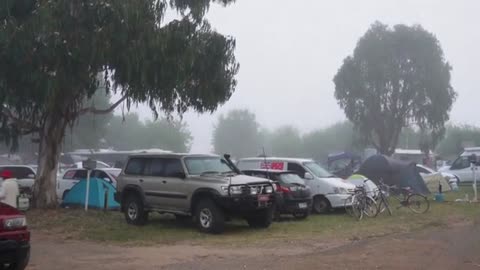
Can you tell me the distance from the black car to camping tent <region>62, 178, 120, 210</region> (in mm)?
5320

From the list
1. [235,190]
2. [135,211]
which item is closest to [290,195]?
[235,190]

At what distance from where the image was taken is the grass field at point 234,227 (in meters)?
13.8

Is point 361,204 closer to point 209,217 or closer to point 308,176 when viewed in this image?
point 308,176

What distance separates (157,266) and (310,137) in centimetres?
7854

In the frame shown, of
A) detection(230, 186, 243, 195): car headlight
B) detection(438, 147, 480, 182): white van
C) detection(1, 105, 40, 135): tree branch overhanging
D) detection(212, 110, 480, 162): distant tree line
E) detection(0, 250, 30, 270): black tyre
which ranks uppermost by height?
detection(212, 110, 480, 162): distant tree line

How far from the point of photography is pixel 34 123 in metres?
19.5

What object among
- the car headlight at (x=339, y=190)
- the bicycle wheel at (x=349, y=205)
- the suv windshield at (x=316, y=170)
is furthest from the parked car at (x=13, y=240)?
the suv windshield at (x=316, y=170)

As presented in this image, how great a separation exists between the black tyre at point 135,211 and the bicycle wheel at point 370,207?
6.51 m

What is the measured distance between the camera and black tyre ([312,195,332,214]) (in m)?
18.9

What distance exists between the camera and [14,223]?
888cm

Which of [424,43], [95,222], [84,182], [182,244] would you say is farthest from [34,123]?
[424,43]

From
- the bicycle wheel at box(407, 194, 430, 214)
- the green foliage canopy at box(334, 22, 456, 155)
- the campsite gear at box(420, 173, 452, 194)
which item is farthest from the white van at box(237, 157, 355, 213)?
the green foliage canopy at box(334, 22, 456, 155)

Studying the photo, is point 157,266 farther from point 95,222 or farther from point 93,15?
point 93,15

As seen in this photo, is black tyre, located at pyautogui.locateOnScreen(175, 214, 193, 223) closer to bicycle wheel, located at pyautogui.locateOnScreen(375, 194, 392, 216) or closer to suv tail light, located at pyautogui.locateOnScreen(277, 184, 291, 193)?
suv tail light, located at pyautogui.locateOnScreen(277, 184, 291, 193)
